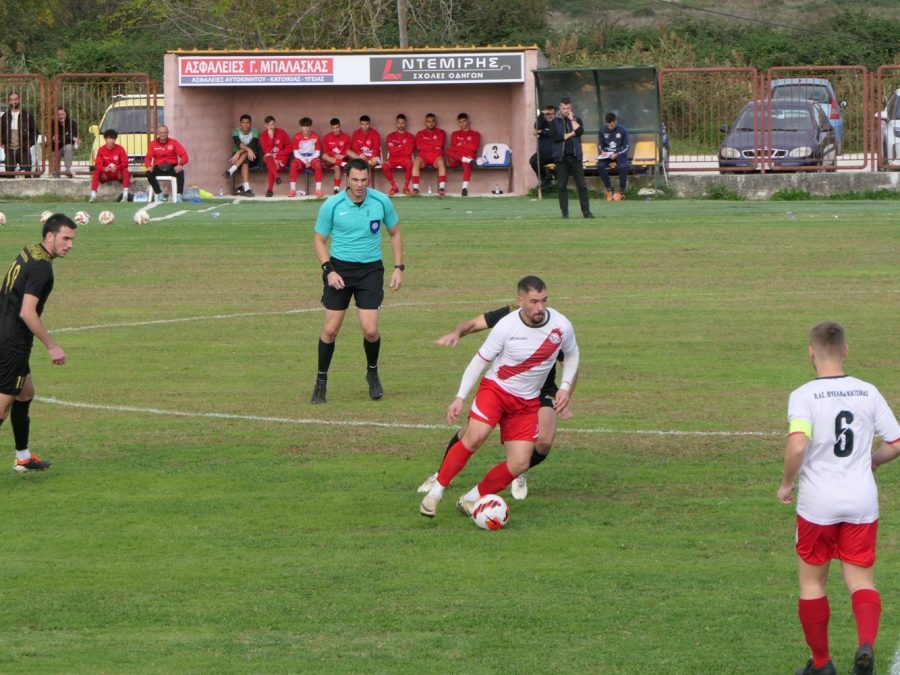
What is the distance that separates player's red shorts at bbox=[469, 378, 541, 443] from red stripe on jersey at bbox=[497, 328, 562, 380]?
105 millimetres

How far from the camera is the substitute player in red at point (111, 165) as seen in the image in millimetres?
33969

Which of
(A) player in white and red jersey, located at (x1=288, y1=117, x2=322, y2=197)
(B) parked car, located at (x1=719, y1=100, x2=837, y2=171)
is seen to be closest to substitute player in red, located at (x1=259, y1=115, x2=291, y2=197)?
(A) player in white and red jersey, located at (x1=288, y1=117, x2=322, y2=197)

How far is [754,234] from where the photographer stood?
2689cm

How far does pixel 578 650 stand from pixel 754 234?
19.9 m

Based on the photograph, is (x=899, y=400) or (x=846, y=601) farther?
(x=899, y=400)

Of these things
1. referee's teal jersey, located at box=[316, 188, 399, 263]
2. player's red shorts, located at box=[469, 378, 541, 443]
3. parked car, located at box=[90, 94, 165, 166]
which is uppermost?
parked car, located at box=[90, 94, 165, 166]

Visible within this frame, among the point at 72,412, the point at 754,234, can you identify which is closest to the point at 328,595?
the point at 72,412

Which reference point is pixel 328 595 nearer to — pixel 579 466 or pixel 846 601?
pixel 846 601

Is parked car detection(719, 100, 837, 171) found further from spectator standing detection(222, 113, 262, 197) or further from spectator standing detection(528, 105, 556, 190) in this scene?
spectator standing detection(222, 113, 262, 197)

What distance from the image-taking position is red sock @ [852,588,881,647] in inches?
275

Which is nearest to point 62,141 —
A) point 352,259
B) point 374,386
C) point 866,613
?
point 374,386

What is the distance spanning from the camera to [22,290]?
11.1m

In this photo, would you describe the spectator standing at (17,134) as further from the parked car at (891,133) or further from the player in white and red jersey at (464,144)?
the parked car at (891,133)

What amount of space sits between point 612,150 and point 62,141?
42.2ft
